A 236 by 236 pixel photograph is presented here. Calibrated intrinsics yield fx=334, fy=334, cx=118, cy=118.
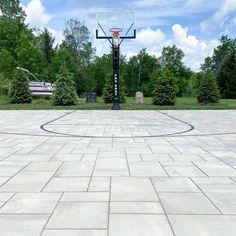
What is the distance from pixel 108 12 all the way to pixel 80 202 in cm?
1635

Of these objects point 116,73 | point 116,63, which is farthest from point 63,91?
point 116,63

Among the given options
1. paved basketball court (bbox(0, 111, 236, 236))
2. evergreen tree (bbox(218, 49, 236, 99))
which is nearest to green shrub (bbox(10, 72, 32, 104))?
paved basketball court (bbox(0, 111, 236, 236))

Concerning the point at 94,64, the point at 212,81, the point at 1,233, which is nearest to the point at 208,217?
the point at 1,233

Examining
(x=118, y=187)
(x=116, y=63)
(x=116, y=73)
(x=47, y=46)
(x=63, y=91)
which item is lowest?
(x=63, y=91)

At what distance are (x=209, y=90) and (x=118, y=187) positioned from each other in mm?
17304

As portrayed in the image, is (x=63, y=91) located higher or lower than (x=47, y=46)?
lower

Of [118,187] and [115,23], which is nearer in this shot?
[118,187]

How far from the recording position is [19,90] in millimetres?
20594

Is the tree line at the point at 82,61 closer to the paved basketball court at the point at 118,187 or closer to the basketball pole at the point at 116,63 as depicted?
the basketball pole at the point at 116,63

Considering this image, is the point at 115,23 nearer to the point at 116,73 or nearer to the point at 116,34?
the point at 116,34

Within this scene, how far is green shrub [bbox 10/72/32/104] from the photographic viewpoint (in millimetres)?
20578

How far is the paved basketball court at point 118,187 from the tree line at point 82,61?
13956mm

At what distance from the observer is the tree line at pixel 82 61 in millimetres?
32344

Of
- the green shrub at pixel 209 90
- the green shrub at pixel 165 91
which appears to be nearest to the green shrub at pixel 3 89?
the green shrub at pixel 165 91
